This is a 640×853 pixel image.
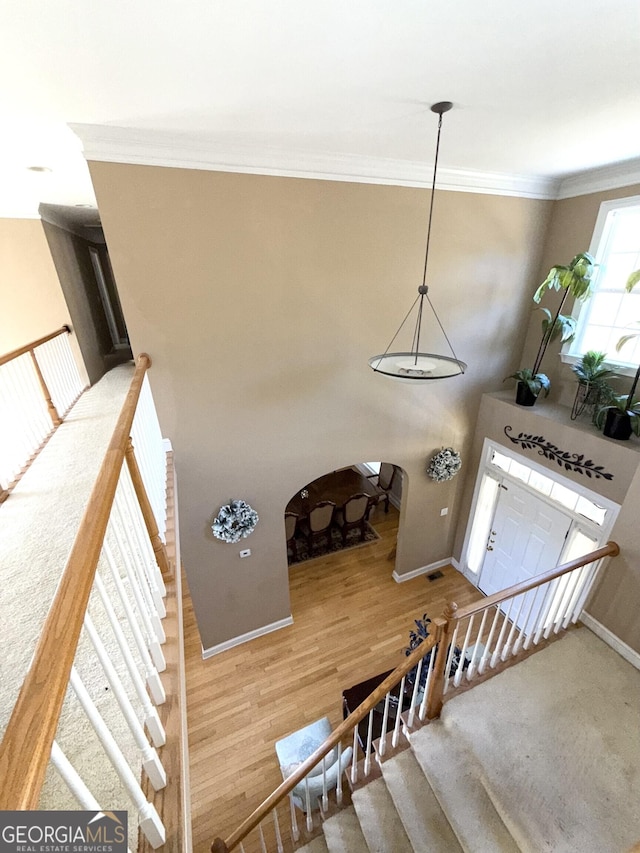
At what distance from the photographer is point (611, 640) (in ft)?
10.8

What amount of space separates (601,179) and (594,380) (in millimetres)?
2102

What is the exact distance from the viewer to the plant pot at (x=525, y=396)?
4.39 metres

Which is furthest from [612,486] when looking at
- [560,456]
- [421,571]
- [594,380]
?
[421,571]

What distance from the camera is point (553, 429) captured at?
408cm

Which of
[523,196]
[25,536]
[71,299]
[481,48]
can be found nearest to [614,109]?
[481,48]

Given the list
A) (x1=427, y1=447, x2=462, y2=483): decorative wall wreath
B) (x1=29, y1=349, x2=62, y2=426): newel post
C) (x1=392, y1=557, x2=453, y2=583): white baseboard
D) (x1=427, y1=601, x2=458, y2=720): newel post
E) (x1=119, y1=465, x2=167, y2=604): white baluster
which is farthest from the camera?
(x1=392, y1=557, x2=453, y2=583): white baseboard

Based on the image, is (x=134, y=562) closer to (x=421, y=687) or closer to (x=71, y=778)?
(x=71, y=778)

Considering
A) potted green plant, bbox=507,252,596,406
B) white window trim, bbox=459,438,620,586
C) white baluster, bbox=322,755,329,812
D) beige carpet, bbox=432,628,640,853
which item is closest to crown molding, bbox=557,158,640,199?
potted green plant, bbox=507,252,596,406

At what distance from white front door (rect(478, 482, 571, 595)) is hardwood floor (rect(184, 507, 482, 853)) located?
0.63m

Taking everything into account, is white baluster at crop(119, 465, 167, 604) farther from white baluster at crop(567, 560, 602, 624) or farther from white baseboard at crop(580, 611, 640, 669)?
white baseboard at crop(580, 611, 640, 669)

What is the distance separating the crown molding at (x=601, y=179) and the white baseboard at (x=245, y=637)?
20.4ft

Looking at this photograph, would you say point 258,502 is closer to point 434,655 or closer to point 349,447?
point 349,447

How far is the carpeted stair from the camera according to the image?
2.20 meters

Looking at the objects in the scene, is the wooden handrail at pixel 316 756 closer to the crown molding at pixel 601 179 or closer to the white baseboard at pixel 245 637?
the white baseboard at pixel 245 637
